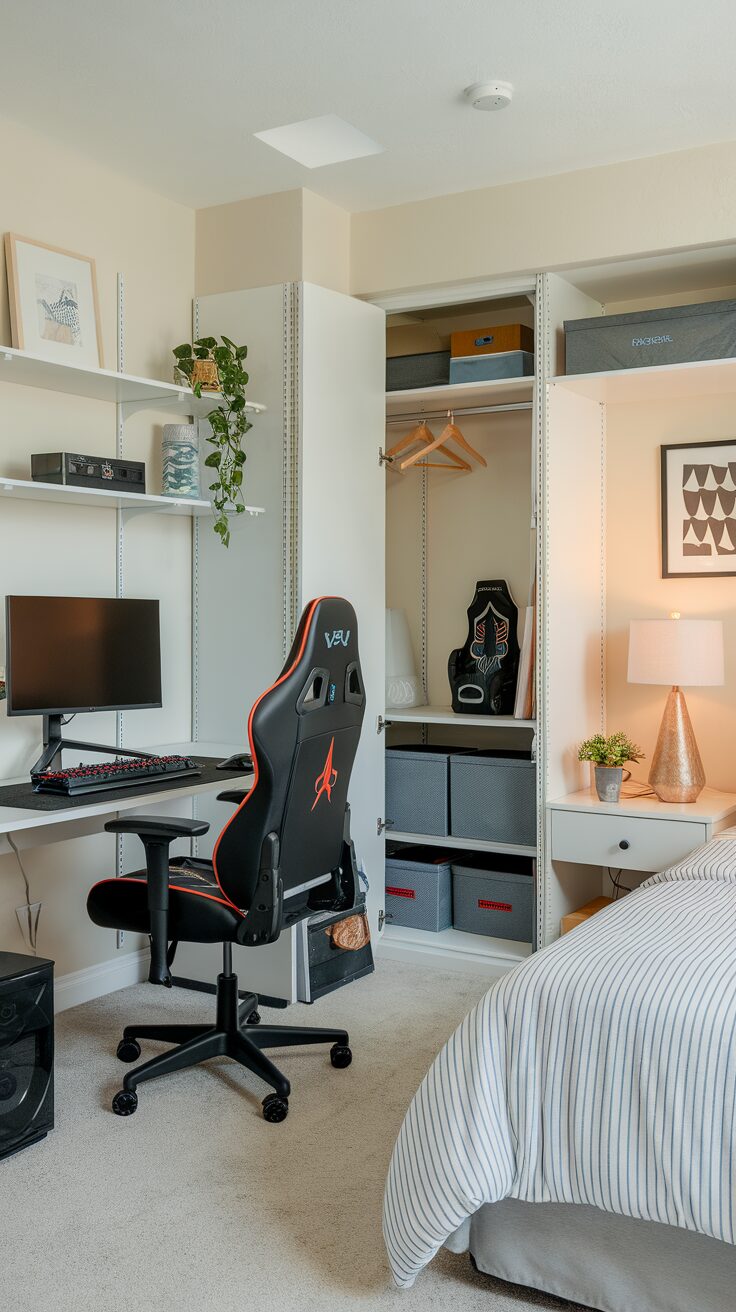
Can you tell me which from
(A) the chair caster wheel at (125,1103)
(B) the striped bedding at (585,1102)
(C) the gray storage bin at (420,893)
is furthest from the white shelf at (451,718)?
(B) the striped bedding at (585,1102)

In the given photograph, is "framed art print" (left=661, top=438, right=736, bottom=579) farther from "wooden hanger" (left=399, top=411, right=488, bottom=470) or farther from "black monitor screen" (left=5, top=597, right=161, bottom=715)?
"black monitor screen" (left=5, top=597, right=161, bottom=715)

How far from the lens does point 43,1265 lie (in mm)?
2189

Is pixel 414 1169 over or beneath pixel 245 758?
beneath

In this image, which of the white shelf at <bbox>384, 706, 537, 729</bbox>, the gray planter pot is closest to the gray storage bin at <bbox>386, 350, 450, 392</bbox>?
the white shelf at <bbox>384, 706, 537, 729</bbox>

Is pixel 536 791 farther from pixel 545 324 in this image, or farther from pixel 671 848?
pixel 545 324

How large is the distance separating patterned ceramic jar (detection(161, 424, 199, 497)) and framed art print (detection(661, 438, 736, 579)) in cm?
172

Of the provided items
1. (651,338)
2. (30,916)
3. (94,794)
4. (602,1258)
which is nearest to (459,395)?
(651,338)

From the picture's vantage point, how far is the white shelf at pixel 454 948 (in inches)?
157

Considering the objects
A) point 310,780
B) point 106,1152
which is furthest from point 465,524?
point 106,1152

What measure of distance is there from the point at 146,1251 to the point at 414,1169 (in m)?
0.64

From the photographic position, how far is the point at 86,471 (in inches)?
129

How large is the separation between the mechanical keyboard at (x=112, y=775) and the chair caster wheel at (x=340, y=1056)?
34.5 inches

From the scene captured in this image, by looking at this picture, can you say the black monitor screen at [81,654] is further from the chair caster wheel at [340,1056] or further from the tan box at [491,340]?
the tan box at [491,340]

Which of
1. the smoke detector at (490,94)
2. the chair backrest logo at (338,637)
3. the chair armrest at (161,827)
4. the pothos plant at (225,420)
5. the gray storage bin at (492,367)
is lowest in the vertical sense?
the chair armrest at (161,827)
